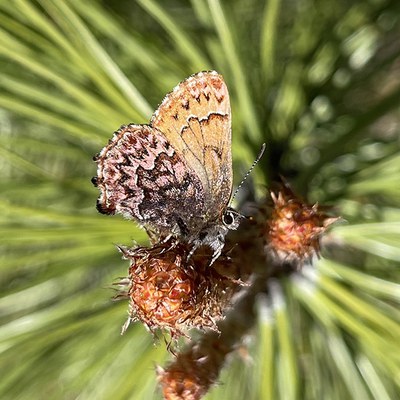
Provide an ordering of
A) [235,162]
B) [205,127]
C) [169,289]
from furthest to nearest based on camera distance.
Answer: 1. [235,162]
2. [205,127]
3. [169,289]

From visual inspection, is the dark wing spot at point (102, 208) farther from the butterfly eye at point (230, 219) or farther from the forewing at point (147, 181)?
the butterfly eye at point (230, 219)

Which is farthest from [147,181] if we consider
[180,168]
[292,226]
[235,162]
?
[235,162]

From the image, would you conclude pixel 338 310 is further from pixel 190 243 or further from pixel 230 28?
pixel 230 28

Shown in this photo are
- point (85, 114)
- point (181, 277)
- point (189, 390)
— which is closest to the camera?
point (181, 277)

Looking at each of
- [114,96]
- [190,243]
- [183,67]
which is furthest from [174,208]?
[183,67]

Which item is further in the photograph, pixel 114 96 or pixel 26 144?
pixel 26 144

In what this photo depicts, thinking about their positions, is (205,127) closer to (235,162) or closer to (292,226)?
(292,226)

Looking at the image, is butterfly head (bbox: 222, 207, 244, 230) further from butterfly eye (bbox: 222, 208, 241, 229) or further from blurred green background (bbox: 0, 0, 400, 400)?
blurred green background (bbox: 0, 0, 400, 400)

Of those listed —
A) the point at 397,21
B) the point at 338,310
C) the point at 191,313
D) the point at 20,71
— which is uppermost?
the point at 20,71
